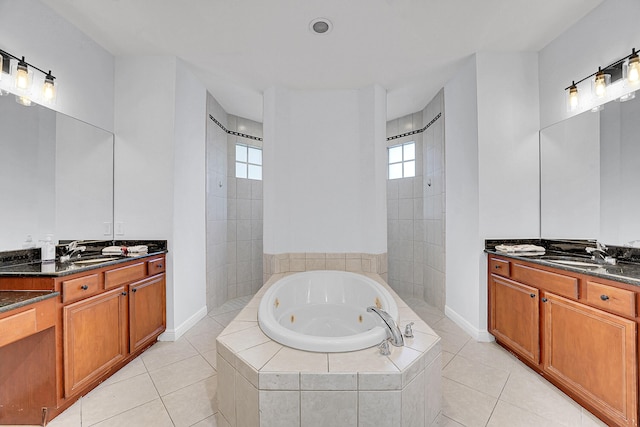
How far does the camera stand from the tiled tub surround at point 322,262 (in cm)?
292

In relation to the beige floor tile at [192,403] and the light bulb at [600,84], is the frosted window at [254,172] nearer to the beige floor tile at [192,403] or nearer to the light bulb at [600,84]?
the beige floor tile at [192,403]

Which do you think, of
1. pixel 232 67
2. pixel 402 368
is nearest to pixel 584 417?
pixel 402 368

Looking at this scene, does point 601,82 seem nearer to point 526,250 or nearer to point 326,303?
point 526,250

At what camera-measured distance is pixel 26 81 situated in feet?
5.65

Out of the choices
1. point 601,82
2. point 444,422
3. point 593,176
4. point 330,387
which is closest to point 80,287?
point 330,387

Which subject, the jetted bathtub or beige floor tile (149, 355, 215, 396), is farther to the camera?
the jetted bathtub

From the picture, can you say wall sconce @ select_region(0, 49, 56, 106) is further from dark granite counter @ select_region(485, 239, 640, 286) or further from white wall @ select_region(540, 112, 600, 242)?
white wall @ select_region(540, 112, 600, 242)

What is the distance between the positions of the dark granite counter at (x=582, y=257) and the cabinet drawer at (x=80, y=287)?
3.06 metres

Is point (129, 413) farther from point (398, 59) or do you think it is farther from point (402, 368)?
point (398, 59)

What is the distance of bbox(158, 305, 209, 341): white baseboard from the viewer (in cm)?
237

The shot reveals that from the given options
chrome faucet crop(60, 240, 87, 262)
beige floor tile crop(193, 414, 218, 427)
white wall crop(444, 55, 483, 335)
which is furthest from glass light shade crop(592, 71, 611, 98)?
chrome faucet crop(60, 240, 87, 262)

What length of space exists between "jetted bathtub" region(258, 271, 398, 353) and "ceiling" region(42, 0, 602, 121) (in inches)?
84.1

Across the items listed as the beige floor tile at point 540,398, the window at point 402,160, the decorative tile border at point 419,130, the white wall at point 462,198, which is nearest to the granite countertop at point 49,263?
the beige floor tile at point 540,398

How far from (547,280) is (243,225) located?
10.8ft
